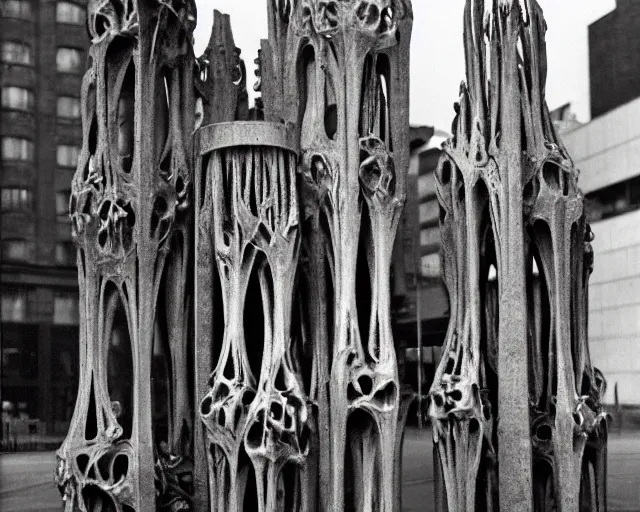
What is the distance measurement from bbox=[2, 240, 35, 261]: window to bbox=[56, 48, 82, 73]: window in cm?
99

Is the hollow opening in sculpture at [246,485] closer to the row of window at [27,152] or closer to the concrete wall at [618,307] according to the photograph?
the concrete wall at [618,307]

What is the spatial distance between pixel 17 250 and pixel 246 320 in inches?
66.2

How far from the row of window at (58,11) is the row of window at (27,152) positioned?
702 millimetres

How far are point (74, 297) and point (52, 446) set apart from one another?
0.81m

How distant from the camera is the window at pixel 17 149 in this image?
6180mm

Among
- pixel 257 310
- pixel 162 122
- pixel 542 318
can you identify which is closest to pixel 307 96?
pixel 162 122

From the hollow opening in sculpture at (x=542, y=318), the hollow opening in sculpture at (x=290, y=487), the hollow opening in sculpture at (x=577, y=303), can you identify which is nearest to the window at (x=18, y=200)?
the hollow opening in sculpture at (x=290, y=487)

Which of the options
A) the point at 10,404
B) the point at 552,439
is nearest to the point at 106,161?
the point at 10,404

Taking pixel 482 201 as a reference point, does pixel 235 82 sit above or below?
above

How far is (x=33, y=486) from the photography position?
594 cm

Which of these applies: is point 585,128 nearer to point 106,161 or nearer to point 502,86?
point 502,86

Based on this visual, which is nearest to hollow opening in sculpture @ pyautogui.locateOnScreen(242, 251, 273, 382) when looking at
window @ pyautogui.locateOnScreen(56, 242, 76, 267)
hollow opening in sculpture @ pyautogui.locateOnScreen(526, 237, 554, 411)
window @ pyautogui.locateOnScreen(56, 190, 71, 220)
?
hollow opening in sculpture @ pyautogui.locateOnScreen(526, 237, 554, 411)

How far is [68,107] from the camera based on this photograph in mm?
6180

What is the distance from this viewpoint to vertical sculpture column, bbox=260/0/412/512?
191 inches
